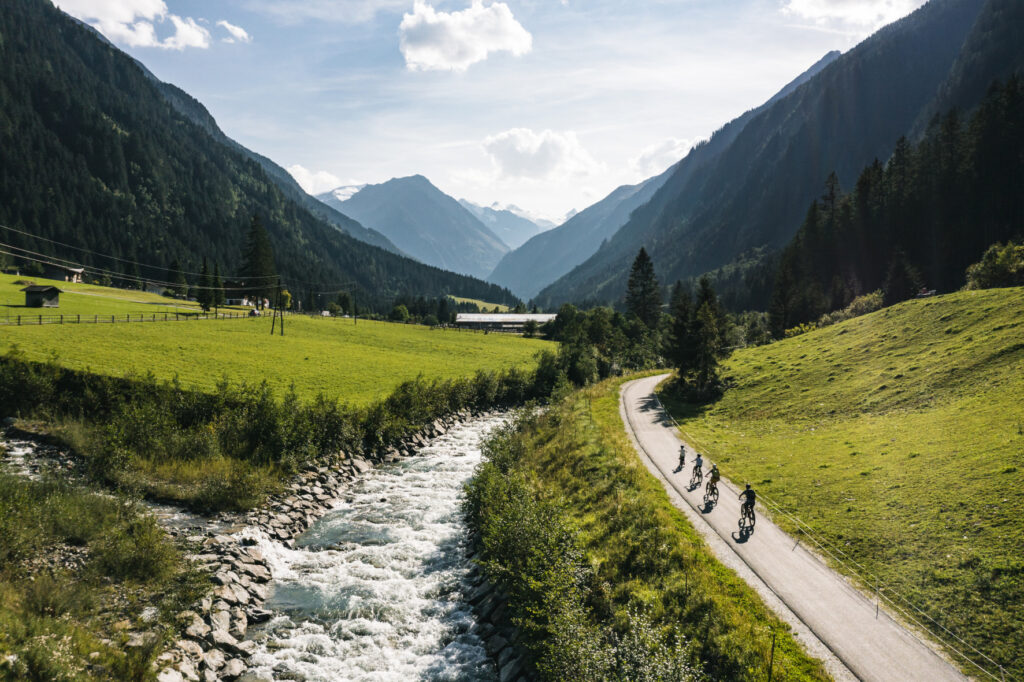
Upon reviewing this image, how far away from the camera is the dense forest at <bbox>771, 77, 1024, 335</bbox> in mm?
96188

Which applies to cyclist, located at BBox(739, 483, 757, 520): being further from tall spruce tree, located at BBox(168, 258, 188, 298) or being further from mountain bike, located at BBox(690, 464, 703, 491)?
tall spruce tree, located at BBox(168, 258, 188, 298)

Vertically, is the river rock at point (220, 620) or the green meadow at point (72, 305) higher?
the green meadow at point (72, 305)

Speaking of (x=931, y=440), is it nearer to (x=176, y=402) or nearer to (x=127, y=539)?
(x=127, y=539)

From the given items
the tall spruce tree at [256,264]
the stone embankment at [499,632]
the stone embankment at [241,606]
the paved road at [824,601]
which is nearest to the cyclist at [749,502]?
the paved road at [824,601]

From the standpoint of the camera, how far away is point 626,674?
1500 centimetres

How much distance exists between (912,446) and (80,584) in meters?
41.9

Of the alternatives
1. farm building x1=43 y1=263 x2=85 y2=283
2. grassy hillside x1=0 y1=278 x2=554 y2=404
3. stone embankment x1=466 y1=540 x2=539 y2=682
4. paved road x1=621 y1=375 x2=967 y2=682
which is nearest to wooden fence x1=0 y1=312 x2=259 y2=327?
grassy hillside x1=0 y1=278 x2=554 y2=404

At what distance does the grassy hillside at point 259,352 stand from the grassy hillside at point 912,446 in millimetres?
34988

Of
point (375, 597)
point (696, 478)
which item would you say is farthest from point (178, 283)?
point (696, 478)

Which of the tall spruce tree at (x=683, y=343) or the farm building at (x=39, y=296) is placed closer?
the tall spruce tree at (x=683, y=343)

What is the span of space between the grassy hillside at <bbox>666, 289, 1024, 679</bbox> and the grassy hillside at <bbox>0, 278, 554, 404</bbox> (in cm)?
3499

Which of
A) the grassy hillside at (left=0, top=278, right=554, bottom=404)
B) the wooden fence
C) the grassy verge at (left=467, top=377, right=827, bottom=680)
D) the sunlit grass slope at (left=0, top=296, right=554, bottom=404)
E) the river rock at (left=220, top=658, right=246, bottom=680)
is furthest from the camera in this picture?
the wooden fence

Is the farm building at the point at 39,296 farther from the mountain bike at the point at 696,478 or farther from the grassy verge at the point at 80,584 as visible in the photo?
the mountain bike at the point at 696,478

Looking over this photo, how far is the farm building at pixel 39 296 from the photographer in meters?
71.6
